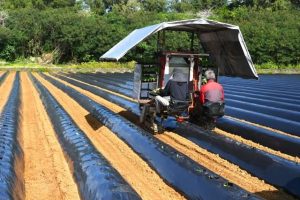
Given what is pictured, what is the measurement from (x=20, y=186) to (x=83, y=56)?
131 feet

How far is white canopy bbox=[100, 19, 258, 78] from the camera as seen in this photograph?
992cm

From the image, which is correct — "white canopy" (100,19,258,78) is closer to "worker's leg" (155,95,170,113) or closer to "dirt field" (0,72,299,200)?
"worker's leg" (155,95,170,113)

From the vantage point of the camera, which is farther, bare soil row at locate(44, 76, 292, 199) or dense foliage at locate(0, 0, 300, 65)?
dense foliage at locate(0, 0, 300, 65)

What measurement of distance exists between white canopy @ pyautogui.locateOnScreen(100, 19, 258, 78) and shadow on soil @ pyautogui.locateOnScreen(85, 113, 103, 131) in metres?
1.89

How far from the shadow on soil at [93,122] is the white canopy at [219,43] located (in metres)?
1.89

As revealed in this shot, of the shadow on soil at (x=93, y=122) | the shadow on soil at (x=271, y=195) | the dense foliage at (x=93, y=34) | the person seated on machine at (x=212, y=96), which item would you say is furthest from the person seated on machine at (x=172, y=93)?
the dense foliage at (x=93, y=34)

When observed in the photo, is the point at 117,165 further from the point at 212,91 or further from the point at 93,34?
the point at 93,34

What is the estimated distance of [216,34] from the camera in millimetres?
11180

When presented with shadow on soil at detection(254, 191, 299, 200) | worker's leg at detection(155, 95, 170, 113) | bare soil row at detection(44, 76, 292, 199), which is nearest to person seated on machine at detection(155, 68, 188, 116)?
worker's leg at detection(155, 95, 170, 113)

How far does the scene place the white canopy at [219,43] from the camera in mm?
9922

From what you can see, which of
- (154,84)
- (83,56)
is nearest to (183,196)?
(154,84)

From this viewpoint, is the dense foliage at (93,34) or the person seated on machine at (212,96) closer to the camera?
the person seated on machine at (212,96)

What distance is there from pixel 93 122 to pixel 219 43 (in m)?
3.85

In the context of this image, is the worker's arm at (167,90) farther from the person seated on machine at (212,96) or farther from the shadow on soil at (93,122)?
the shadow on soil at (93,122)
